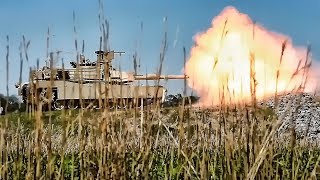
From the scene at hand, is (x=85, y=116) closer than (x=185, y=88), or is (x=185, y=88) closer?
(x=185, y=88)

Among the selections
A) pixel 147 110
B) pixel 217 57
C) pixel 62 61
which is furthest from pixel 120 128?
pixel 217 57

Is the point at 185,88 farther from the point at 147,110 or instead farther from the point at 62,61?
the point at 62,61

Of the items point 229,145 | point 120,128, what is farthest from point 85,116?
point 229,145

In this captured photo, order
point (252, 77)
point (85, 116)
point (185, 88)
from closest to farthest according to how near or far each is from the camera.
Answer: point (252, 77), point (185, 88), point (85, 116)

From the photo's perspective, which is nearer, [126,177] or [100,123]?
[100,123]

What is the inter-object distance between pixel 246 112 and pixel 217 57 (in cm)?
46

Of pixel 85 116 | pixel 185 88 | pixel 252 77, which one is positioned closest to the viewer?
pixel 252 77

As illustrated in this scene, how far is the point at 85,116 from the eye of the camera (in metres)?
4.34

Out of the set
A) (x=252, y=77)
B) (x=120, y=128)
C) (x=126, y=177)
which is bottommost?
(x=126, y=177)

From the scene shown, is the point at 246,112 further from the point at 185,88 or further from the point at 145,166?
the point at 145,166

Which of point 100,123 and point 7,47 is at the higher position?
point 7,47

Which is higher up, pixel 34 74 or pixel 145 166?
pixel 34 74

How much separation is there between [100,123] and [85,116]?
327 mm

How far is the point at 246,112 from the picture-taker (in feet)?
13.5
